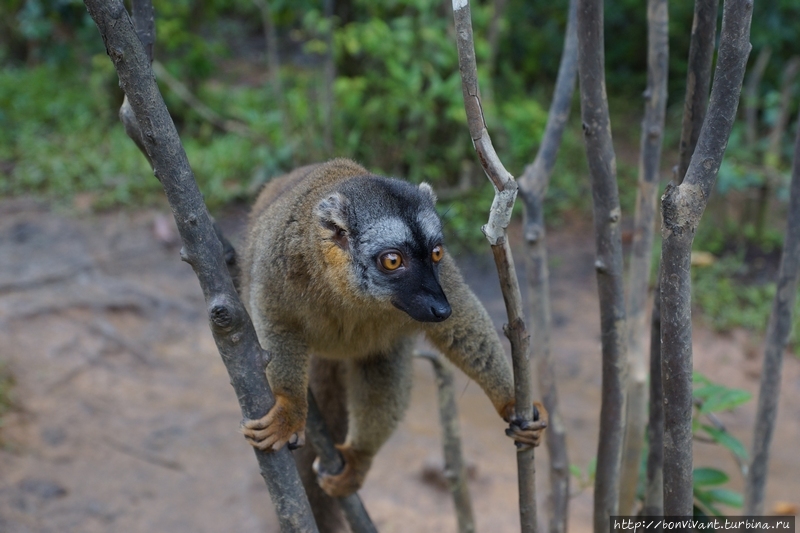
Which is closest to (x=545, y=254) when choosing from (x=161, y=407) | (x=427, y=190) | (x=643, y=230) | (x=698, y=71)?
(x=643, y=230)

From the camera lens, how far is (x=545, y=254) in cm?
354

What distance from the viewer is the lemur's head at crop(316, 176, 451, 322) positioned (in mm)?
2869

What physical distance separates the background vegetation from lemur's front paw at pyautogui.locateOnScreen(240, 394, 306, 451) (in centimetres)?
476

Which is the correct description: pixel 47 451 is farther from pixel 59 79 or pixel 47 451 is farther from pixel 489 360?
pixel 59 79

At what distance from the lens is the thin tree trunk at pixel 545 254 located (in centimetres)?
343

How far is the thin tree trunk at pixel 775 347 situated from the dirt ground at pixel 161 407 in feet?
4.83

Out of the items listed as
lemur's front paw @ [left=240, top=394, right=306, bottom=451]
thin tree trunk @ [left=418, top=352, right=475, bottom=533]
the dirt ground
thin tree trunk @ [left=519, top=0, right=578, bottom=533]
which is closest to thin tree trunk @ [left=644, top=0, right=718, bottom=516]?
thin tree trunk @ [left=519, top=0, right=578, bottom=533]

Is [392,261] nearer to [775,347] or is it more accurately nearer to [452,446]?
[452,446]

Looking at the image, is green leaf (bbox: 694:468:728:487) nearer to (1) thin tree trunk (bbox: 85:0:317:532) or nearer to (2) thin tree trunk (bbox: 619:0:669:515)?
(2) thin tree trunk (bbox: 619:0:669:515)

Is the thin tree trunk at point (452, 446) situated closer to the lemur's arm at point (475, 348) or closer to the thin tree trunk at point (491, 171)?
the lemur's arm at point (475, 348)

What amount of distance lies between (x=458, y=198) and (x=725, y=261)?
10.3ft

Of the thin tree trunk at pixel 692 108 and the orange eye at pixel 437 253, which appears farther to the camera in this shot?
the orange eye at pixel 437 253

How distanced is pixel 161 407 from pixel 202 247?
14.4 feet

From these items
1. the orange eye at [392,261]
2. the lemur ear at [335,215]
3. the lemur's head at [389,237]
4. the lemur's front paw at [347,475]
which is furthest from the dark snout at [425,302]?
the lemur's front paw at [347,475]
